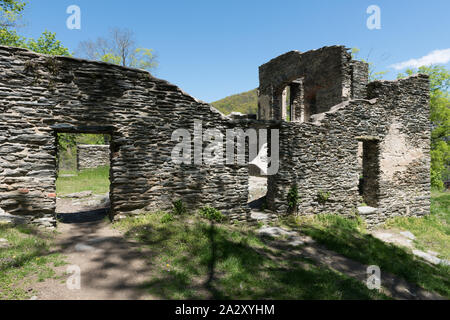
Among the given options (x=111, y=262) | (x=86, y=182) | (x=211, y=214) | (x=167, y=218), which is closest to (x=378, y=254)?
(x=211, y=214)

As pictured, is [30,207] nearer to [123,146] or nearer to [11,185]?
[11,185]

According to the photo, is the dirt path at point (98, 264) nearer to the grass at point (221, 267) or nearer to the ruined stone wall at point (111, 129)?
the grass at point (221, 267)

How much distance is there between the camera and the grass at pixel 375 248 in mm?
6454

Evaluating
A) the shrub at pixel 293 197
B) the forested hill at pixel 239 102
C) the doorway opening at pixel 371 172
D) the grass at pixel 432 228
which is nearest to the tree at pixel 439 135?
the grass at pixel 432 228

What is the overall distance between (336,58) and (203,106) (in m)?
9.27

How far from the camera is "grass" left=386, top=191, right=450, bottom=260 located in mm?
9430

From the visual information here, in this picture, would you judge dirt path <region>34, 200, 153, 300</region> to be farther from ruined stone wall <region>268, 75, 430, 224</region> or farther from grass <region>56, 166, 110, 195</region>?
grass <region>56, 166, 110, 195</region>

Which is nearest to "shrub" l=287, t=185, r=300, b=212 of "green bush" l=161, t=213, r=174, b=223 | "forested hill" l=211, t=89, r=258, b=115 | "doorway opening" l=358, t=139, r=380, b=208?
"doorway opening" l=358, t=139, r=380, b=208

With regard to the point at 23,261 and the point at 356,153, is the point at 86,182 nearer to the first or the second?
the point at 23,261

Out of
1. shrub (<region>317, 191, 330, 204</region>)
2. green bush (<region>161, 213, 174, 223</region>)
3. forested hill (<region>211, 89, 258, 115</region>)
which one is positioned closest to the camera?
green bush (<region>161, 213, 174, 223</region>)

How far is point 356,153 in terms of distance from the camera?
10312 millimetres

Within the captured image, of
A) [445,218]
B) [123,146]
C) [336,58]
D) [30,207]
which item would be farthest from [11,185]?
[445,218]

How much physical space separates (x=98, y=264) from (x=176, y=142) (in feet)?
12.3

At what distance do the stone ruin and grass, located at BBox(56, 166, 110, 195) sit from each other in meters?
6.26
